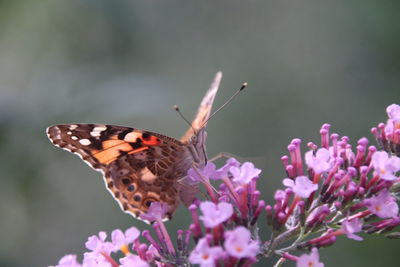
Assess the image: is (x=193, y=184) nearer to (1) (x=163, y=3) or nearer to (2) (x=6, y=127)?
(2) (x=6, y=127)

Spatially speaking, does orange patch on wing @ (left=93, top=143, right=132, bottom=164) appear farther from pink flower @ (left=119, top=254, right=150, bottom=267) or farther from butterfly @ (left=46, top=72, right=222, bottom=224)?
pink flower @ (left=119, top=254, right=150, bottom=267)

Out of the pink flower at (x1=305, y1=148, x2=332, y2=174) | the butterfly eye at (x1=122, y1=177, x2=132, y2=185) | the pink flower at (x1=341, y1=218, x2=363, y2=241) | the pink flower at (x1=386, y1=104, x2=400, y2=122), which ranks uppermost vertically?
the butterfly eye at (x1=122, y1=177, x2=132, y2=185)

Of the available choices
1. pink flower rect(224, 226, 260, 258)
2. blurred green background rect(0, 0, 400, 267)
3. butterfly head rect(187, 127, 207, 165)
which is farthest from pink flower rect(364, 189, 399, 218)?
blurred green background rect(0, 0, 400, 267)

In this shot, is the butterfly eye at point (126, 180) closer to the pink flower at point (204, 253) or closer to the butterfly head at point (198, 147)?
the butterfly head at point (198, 147)

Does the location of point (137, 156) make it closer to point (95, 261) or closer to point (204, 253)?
point (95, 261)

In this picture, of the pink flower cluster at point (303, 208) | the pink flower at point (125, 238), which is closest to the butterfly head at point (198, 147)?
the pink flower cluster at point (303, 208)

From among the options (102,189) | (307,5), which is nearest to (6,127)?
(102,189)

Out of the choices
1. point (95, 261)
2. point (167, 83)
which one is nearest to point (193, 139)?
point (95, 261)
